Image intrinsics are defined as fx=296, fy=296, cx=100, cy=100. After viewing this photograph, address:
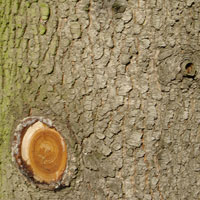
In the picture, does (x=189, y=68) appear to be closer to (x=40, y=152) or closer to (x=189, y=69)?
(x=189, y=69)

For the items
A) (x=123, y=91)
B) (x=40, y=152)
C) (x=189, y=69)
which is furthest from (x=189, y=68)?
(x=40, y=152)

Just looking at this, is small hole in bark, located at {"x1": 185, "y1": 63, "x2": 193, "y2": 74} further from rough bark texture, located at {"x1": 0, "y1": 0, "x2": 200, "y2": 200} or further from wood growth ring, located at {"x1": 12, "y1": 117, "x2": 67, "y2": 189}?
wood growth ring, located at {"x1": 12, "y1": 117, "x2": 67, "y2": 189}

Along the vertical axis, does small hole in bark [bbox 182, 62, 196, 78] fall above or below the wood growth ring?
above

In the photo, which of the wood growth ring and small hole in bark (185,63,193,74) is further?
the wood growth ring

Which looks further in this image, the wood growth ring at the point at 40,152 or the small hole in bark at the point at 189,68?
the wood growth ring at the point at 40,152

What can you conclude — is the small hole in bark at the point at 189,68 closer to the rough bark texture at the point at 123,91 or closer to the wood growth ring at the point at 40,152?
the rough bark texture at the point at 123,91

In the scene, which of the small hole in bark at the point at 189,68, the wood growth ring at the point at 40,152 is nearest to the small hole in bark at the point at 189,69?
the small hole in bark at the point at 189,68

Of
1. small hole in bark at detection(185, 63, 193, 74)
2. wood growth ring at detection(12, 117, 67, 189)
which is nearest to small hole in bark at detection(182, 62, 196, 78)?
small hole in bark at detection(185, 63, 193, 74)
